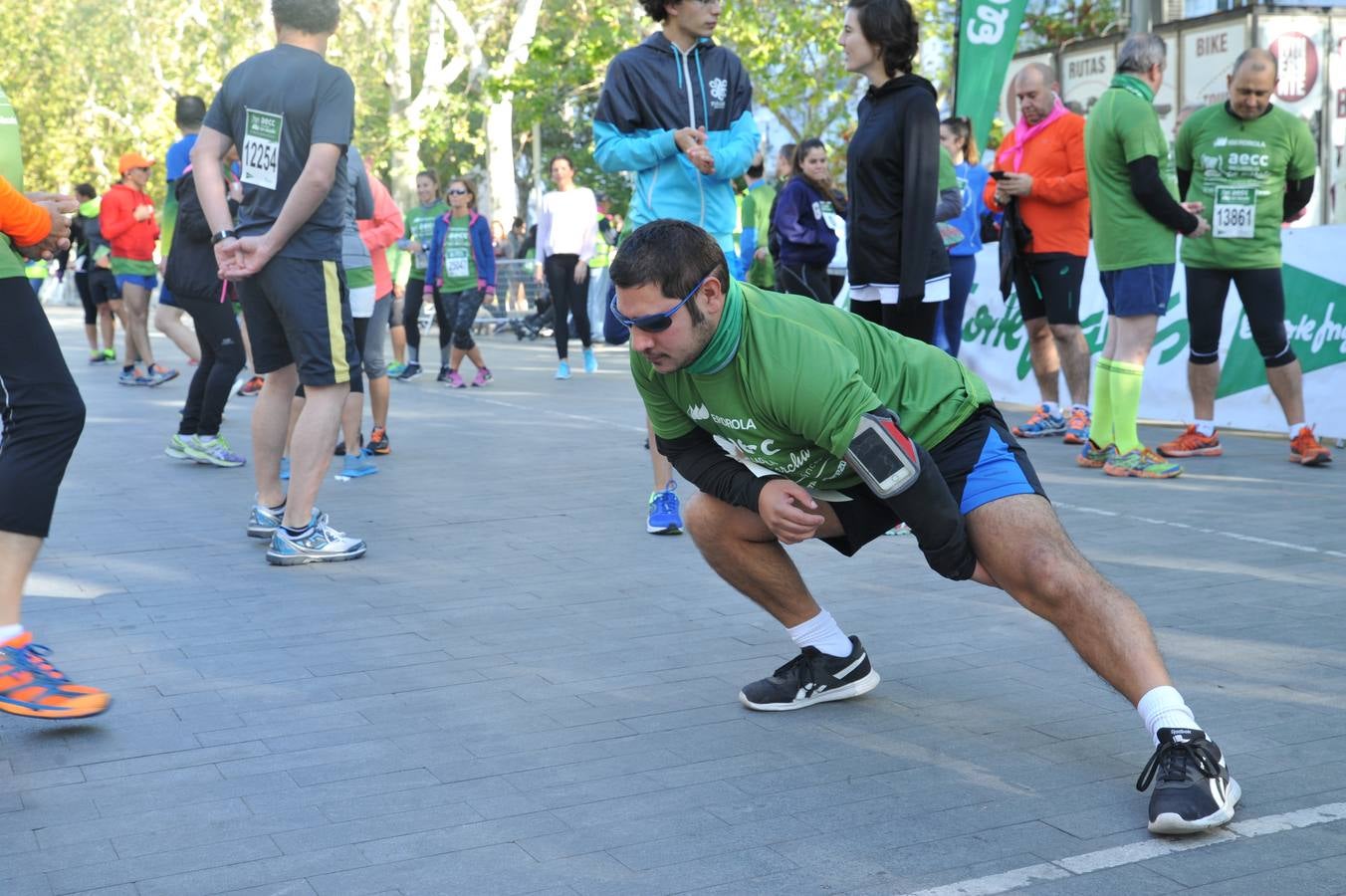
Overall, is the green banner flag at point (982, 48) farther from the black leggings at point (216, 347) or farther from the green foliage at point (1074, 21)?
the green foliage at point (1074, 21)

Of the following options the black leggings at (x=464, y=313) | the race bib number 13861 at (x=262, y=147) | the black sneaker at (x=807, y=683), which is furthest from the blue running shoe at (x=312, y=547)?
the black leggings at (x=464, y=313)

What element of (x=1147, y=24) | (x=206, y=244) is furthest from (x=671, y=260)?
(x=1147, y=24)

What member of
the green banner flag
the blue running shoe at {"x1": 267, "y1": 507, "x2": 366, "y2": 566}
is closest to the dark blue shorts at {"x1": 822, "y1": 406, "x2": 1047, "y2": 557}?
the blue running shoe at {"x1": 267, "y1": 507, "x2": 366, "y2": 566}

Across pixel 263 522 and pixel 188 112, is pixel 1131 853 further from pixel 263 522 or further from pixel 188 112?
pixel 188 112

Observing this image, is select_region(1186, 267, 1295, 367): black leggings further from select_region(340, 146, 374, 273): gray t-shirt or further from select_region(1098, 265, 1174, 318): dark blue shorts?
select_region(340, 146, 374, 273): gray t-shirt

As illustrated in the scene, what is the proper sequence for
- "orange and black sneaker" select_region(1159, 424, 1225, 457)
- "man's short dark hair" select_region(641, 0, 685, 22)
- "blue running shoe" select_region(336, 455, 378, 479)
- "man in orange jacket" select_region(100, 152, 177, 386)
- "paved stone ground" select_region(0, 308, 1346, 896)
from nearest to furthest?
1. "paved stone ground" select_region(0, 308, 1346, 896)
2. "man's short dark hair" select_region(641, 0, 685, 22)
3. "blue running shoe" select_region(336, 455, 378, 479)
4. "orange and black sneaker" select_region(1159, 424, 1225, 457)
5. "man in orange jacket" select_region(100, 152, 177, 386)

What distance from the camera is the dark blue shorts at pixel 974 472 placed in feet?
12.6

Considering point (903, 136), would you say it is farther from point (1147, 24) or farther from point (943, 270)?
point (1147, 24)

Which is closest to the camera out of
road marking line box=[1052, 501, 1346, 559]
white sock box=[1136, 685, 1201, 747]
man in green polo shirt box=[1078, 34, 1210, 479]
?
white sock box=[1136, 685, 1201, 747]

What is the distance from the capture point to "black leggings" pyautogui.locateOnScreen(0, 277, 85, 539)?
436 centimetres

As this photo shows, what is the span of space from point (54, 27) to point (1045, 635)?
5647 cm

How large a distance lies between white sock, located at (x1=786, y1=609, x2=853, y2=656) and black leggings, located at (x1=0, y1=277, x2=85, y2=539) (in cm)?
204

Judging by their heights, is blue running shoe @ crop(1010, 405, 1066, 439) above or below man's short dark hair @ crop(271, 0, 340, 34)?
below

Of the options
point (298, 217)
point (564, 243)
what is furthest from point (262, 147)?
point (564, 243)
